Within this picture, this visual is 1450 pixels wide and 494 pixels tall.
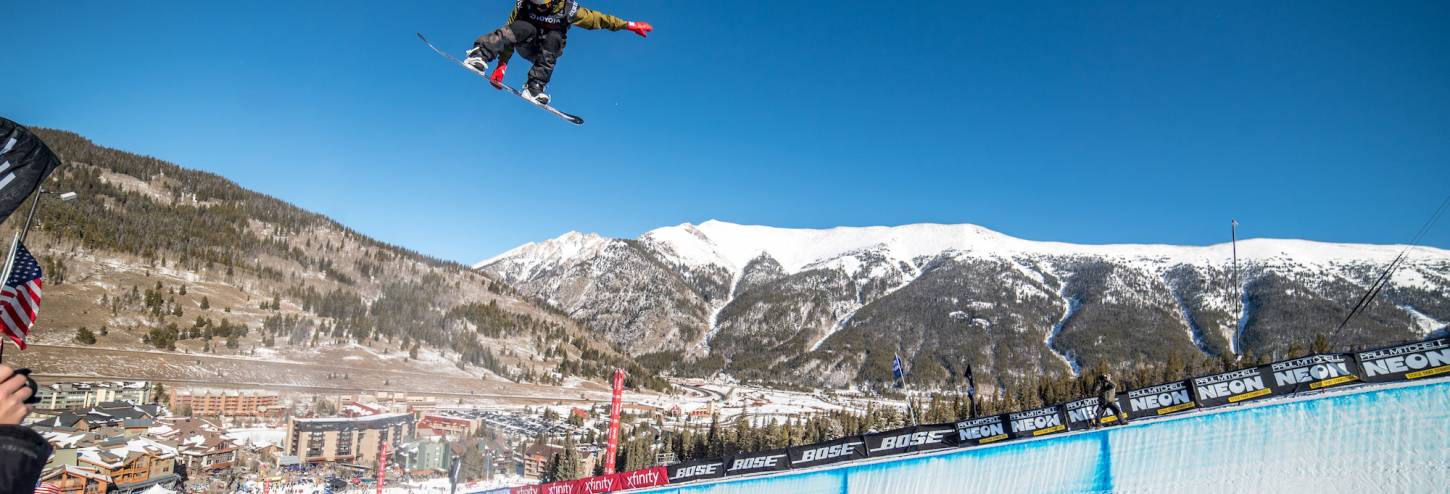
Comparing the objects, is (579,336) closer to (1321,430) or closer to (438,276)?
(438,276)

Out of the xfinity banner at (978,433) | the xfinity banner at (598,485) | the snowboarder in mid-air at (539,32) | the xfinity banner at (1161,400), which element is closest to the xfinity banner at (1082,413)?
Answer: the xfinity banner at (1161,400)

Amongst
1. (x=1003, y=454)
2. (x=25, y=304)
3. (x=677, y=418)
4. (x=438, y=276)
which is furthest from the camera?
(x=438, y=276)

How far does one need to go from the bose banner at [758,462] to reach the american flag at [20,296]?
19690mm

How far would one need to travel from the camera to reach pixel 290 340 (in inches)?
4508

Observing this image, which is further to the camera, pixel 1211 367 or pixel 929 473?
pixel 1211 367

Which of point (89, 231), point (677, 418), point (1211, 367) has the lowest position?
point (677, 418)

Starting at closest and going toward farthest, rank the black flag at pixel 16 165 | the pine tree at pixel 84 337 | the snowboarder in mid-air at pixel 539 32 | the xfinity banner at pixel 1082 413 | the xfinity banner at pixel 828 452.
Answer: the black flag at pixel 16 165
the snowboarder in mid-air at pixel 539 32
the xfinity banner at pixel 1082 413
the xfinity banner at pixel 828 452
the pine tree at pixel 84 337

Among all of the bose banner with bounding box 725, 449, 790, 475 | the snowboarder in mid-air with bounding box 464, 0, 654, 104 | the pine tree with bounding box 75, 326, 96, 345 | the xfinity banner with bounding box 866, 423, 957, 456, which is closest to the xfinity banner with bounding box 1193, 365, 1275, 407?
the xfinity banner with bounding box 866, 423, 957, 456

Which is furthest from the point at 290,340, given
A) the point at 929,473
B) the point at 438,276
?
the point at 929,473

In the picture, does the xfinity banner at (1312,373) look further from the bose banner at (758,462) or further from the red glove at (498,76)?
the red glove at (498,76)

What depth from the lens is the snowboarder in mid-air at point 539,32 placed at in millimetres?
9930

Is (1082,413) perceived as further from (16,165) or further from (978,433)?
(16,165)

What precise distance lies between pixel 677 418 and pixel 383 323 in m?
64.9

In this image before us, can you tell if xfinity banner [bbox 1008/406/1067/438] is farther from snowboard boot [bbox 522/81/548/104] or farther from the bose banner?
snowboard boot [bbox 522/81/548/104]
